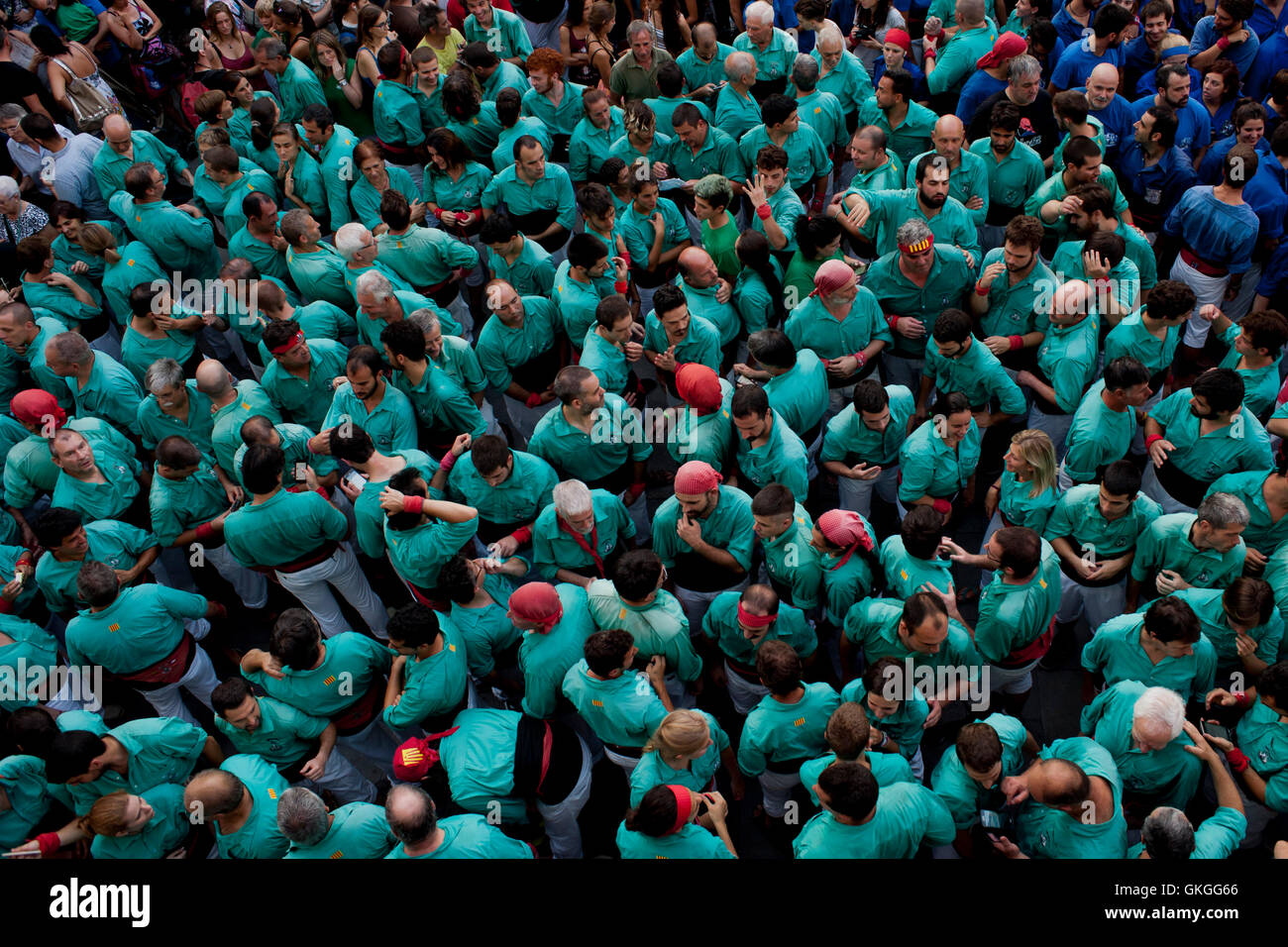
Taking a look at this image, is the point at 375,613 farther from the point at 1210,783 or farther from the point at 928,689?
the point at 1210,783

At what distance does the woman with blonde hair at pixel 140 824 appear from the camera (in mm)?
5375

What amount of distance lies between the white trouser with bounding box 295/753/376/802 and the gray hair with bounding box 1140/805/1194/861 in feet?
14.4

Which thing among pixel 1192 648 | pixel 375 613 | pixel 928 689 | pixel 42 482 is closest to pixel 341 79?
pixel 42 482

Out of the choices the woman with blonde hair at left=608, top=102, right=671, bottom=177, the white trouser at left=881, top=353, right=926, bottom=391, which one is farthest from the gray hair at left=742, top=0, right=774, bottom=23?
the white trouser at left=881, top=353, right=926, bottom=391

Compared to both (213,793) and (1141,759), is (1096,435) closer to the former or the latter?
(1141,759)

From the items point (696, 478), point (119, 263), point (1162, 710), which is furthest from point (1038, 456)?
point (119, 263)

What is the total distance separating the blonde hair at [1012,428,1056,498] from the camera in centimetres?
615

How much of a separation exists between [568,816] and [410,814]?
121 cm

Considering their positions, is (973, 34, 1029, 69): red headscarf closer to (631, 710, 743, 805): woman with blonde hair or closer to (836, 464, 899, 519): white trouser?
(836, 464, 899, 519): white trouser

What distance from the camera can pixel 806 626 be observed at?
19.8 feet

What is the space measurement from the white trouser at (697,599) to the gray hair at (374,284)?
301cm

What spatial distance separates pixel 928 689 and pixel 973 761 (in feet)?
2.38

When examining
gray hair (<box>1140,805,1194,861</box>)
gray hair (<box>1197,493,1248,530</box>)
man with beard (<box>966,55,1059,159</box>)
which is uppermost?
man with beard (<box>966,55,1059,159</box>)

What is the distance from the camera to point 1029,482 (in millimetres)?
6387
